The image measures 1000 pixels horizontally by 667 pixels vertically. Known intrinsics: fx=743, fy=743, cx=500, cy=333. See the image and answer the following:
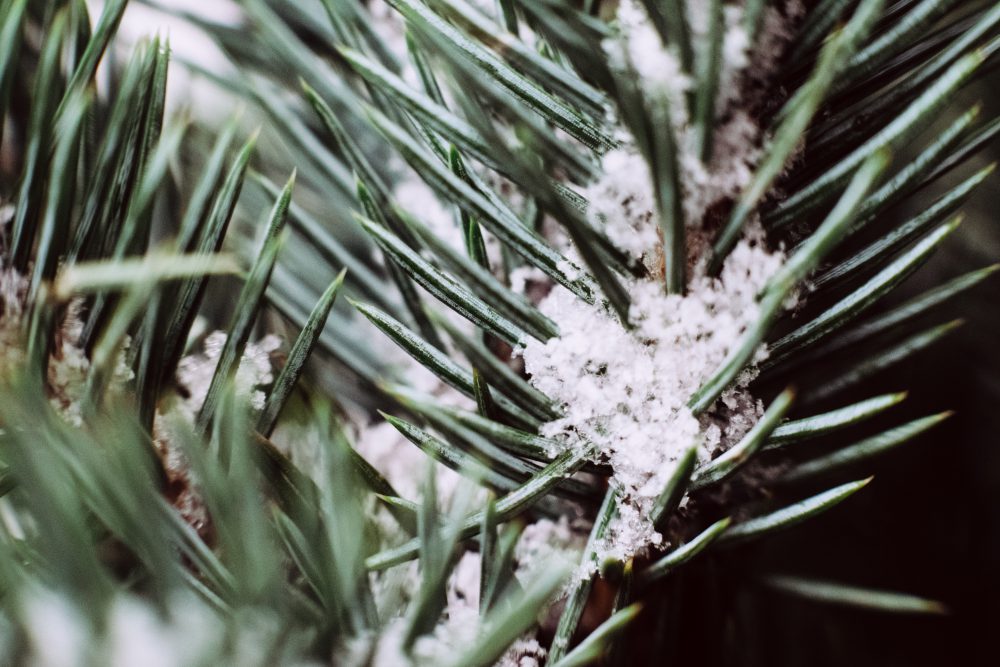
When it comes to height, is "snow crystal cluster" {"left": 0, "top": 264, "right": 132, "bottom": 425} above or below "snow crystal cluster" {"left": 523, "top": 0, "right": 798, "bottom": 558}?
below

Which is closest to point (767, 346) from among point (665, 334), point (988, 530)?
point (665, 334)

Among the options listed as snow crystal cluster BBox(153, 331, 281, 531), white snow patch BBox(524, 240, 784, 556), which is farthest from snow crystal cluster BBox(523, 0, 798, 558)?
snow crystal cluster BBox(153, 331, 281, 531)

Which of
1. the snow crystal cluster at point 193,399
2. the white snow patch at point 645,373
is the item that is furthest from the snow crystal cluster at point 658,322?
the snow crystal cluster at point 193,399

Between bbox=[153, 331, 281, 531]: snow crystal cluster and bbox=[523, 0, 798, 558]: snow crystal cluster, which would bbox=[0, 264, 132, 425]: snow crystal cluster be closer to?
bbox=[153, 331, 281, 531]: snow crystal cluster

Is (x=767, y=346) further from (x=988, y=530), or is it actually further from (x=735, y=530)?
(x=988, y=530)

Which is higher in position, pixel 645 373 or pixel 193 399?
pixel 645 373

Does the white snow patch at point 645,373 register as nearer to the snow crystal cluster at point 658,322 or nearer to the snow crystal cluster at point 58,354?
the snow crystal cluster at point 658,322

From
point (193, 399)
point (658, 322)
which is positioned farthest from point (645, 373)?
point (193, 399)

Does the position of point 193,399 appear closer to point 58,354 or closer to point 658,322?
point 58,354
